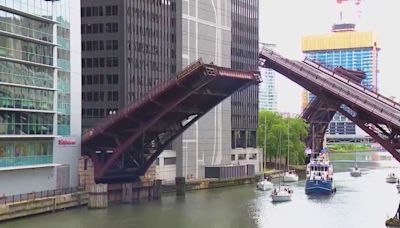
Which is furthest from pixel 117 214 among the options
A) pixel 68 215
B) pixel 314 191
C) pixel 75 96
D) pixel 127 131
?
pixel 314 191

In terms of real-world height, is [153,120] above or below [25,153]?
above

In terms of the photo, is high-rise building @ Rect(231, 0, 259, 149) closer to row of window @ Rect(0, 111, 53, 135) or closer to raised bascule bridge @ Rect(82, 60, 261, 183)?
raised bascule bridge @ Rect(82, 60, 261, 183)

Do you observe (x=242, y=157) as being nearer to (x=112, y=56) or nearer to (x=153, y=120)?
(x=112, y=56)

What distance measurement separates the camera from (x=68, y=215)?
4100 centimetres

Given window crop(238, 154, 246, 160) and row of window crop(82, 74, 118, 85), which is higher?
row of window crop(82, 74, 118, 85)

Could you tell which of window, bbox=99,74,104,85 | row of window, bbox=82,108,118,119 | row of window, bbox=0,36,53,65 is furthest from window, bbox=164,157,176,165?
row of window, bbox=0,36,53,65

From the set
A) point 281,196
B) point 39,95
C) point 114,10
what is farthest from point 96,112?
point 281,196

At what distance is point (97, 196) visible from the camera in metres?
45.0

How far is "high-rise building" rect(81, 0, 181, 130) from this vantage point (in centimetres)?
6056

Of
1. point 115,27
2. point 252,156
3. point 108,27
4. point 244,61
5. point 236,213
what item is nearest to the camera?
point 236,213

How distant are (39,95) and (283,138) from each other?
4850 cm

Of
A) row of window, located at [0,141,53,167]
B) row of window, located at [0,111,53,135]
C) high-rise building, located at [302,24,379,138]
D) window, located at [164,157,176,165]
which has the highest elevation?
high-rise building, located at [302,24,379,138]

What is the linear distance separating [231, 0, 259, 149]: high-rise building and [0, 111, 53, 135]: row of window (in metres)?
37.8

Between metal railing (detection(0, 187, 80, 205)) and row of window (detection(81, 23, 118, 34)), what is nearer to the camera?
metal railing (detection(0, 187, 80, 205))
